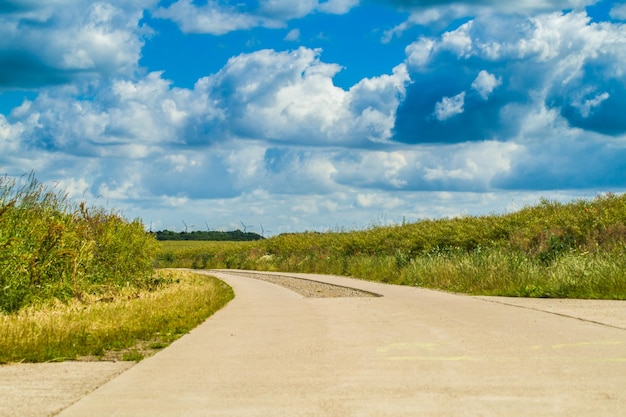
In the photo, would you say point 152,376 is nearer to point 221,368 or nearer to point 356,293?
point 221,368

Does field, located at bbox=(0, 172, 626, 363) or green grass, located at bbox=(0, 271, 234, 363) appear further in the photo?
field, located at bbox=(0, 172, 626, 363)

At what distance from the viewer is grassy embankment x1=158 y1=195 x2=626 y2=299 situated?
2155cm

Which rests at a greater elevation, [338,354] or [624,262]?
[624,262]

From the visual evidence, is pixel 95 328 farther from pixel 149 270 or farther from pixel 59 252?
pixel 149 270

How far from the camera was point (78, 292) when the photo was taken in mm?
20312

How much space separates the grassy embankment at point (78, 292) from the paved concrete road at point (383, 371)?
1279 millimetres

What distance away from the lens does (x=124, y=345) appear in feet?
39.4

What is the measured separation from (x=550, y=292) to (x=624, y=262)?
2.60m

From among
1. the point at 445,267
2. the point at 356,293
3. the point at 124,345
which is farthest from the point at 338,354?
the point at 445,267

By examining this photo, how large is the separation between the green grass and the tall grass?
618mm

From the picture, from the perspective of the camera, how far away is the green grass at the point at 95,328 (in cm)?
1101

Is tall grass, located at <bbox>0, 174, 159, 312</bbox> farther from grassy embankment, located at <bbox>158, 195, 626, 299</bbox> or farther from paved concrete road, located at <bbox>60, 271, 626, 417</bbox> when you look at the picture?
grassy embankment, located at <bbox>158, 195, 626, 299</bbox>

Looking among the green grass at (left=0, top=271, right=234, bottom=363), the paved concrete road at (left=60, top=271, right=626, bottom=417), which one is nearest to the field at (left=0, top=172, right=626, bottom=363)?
the green grass at (left=0, top=271, right=234, bottom=363)

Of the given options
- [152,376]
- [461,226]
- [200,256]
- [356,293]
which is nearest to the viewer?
[152,376]
